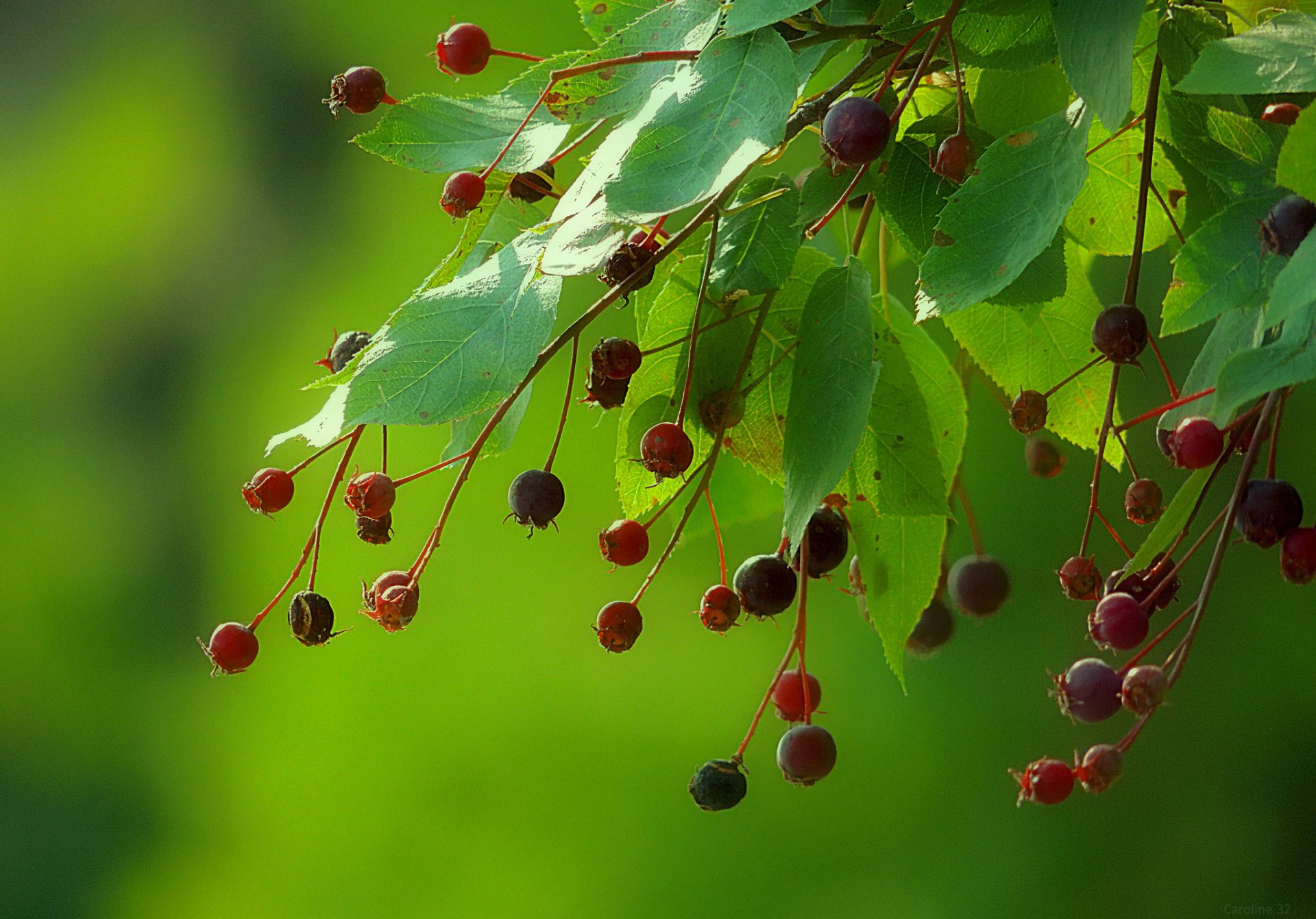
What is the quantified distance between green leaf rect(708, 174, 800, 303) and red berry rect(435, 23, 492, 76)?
94 mm

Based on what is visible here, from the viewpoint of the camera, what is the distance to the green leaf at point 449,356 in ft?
0.77

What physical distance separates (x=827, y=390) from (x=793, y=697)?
17 centimetres

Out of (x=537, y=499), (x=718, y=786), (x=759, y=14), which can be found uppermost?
(x=759, y=14)

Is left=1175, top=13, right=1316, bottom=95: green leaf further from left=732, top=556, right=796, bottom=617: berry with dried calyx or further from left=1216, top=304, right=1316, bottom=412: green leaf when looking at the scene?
left=732, top=556, right=796, bottom=617: berry with dried calyx

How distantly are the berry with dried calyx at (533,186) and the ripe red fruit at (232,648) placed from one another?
0.46 feet

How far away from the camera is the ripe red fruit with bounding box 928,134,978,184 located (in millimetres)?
268

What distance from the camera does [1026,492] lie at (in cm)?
136

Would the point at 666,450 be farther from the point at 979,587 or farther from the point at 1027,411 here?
the point at 979,587

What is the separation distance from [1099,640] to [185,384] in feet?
5.86

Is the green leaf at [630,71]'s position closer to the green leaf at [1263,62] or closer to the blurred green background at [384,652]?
the green leaf at [1263,62]

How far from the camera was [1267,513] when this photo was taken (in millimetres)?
269

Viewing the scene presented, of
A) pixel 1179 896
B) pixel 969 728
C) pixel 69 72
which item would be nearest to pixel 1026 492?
pixel 969 728

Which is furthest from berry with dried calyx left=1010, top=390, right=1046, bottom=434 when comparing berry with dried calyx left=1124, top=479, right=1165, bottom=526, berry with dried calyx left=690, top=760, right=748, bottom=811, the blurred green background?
the blurred green background

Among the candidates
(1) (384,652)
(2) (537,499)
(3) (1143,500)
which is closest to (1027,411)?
(3) (1143,500)
